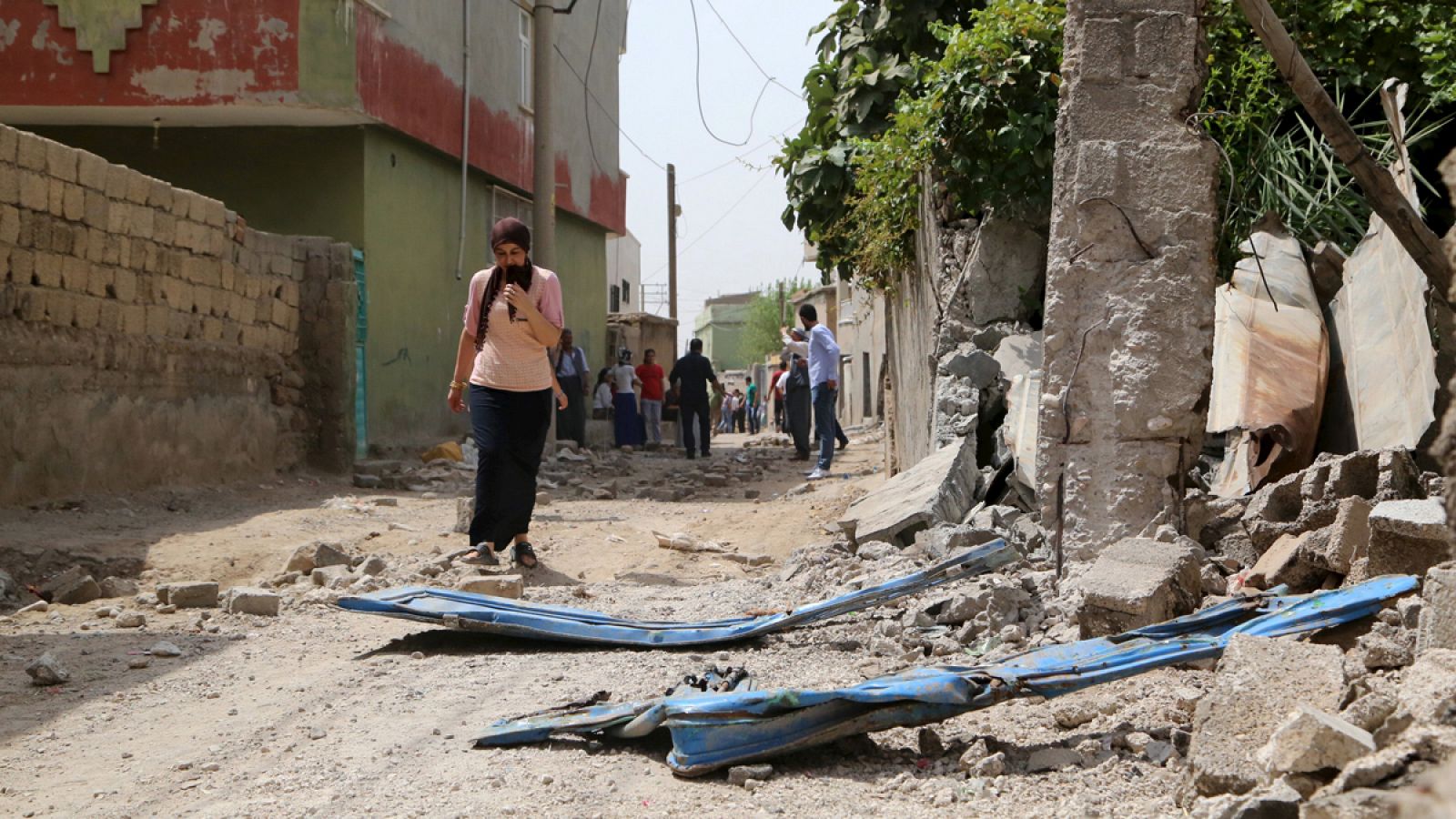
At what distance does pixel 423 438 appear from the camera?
1355 centimetres

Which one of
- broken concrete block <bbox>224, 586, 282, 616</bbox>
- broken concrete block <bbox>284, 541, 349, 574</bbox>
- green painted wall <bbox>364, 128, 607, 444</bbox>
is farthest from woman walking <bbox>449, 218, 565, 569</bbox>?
green painted wall <bbox>364, 128, 607, 444</bbox>

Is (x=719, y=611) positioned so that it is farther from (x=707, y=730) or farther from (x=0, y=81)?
(x=0, y=81)

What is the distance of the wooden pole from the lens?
389 cm

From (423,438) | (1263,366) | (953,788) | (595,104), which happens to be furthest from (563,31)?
(953,788)

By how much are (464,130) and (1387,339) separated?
11.1 meters

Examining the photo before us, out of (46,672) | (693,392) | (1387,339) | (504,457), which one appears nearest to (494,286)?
(504,457)

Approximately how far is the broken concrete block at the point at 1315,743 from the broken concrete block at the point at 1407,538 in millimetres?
1381

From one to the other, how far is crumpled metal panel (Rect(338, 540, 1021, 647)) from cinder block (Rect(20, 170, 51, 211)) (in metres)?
3.88

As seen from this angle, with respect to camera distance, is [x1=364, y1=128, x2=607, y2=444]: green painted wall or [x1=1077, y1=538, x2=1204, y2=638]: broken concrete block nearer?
[x1=1077, y1=538, x2=1204, y2=638]: broken concrete block

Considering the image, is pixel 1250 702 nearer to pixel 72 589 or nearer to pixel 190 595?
pixel 190 595

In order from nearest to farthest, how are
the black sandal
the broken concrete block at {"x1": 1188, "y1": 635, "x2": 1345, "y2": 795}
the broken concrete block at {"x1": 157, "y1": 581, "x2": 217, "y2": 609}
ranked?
the broken concrete block at {"x1": 1188, "y1": 635, "x2": 1345, "y2": 795} → the broken concrete block at {"x1": 157, "y1": 581, "x2": 217, "y2": 609} → the black sandal

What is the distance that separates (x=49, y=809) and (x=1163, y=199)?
151 inches

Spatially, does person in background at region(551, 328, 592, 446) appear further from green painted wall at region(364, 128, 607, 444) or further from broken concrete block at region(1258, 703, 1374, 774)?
broken concrete block at region(1258, 703, 1374, 774)

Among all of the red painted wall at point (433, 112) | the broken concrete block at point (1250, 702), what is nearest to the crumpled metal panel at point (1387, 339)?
the broken concrete block at point (1250, 702)
